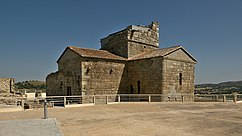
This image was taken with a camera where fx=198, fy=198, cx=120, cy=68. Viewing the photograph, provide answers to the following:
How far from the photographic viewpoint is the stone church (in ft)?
64.1

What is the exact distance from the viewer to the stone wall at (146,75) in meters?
19.7

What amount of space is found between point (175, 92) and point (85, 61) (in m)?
9.64

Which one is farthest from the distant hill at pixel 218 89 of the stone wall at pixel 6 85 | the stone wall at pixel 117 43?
the stone wall at pixel 6 85

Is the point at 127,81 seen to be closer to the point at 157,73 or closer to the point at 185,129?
the point at 157,73

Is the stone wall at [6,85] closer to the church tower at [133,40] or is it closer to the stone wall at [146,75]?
the church tower at [133,40]

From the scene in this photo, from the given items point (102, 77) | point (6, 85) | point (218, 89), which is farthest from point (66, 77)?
point (218, 89)

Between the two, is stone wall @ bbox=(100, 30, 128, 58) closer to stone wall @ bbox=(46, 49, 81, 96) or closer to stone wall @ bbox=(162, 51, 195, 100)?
stone wall @ bbox=(162, 51, 195, 100)

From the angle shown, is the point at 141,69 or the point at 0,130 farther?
the point at 141,69

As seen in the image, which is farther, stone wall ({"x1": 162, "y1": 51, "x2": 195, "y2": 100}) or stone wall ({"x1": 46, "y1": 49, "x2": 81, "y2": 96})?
stone wall ({"x1": 46, "y1": 49, "x2": 81, "y2": 96})

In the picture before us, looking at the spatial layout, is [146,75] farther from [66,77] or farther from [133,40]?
[66,77]

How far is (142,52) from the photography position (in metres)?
25.0

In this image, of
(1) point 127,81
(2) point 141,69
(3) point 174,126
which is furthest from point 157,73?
(3) point 174,126

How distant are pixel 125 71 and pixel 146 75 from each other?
2.86 m

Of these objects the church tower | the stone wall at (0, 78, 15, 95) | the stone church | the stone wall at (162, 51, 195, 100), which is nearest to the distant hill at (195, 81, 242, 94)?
the stone wall at (162, 51, 195, 100)
